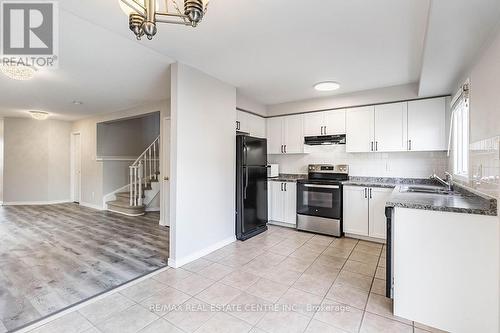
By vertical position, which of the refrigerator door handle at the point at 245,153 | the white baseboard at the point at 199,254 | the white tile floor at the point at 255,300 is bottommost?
the white tile floor at the point at 255,300

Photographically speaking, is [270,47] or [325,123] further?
[325,123]

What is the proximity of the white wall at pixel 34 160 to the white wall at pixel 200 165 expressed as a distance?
6.34 meters

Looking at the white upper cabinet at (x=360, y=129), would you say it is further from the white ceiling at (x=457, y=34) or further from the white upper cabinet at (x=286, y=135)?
the white ceiling at (x=457, y=34)

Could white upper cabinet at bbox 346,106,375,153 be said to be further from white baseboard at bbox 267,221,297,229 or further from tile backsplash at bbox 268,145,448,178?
white baseboard at bbox 267,221,297,229

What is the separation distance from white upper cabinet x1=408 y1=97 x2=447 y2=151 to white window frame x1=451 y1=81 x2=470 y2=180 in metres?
0.25

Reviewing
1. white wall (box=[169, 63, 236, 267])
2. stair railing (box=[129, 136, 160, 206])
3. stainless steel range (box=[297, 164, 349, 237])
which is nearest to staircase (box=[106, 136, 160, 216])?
stair railing (box=[129, 136, 160, 206])

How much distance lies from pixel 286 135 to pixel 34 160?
285 inches

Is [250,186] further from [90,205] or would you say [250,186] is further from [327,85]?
[90,205]

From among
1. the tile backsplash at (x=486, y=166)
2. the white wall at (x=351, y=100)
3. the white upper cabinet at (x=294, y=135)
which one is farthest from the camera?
the white upper cabinet at (x=294, y=135)

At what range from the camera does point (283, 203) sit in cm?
460

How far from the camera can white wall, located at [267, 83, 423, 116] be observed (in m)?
3.72

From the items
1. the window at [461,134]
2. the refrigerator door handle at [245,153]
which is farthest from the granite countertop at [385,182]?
the refrigerator door handle at [245,153]

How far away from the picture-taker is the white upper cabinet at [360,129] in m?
4.03

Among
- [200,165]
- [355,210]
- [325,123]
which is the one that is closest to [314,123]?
[325,123]
